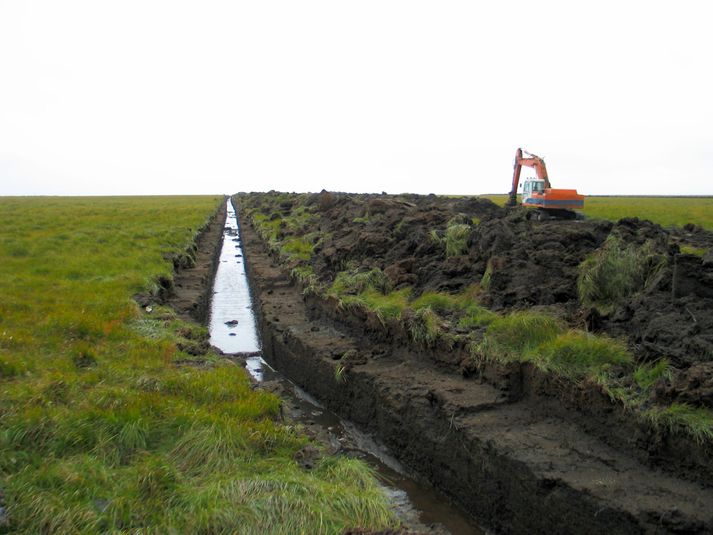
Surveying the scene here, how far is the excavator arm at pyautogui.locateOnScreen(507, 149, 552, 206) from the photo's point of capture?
2476 centimetres

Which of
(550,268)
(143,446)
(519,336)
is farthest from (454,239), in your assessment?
(143,446)

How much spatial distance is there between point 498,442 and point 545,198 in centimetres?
1772

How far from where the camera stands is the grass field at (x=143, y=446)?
425cm

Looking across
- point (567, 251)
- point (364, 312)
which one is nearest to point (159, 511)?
point (364, 312)

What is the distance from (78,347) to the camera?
772 centimetres

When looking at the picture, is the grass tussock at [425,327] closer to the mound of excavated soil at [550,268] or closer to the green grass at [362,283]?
the mound of excavated soil at [550,268]

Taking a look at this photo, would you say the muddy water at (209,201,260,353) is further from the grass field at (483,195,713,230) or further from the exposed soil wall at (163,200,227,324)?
the grass field at (483,195,713,230)

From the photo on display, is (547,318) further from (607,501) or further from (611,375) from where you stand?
(607,501)

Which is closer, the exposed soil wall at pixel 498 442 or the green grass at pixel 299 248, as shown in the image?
the exposed soil wall at pixel 498 442

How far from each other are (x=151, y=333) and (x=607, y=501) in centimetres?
669

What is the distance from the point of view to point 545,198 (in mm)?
22250

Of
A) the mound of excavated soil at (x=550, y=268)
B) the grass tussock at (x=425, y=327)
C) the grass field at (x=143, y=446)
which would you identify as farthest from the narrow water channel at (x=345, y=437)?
the mound of excavated soil at (x=550, y=268)

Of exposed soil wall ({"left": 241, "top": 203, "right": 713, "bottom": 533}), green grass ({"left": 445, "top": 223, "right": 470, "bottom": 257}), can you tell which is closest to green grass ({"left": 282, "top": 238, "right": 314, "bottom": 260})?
green grass ({"left": 445, "top": 223, "right": 470, "bottom": 257})

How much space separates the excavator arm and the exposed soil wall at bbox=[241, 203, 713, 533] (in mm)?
16930
